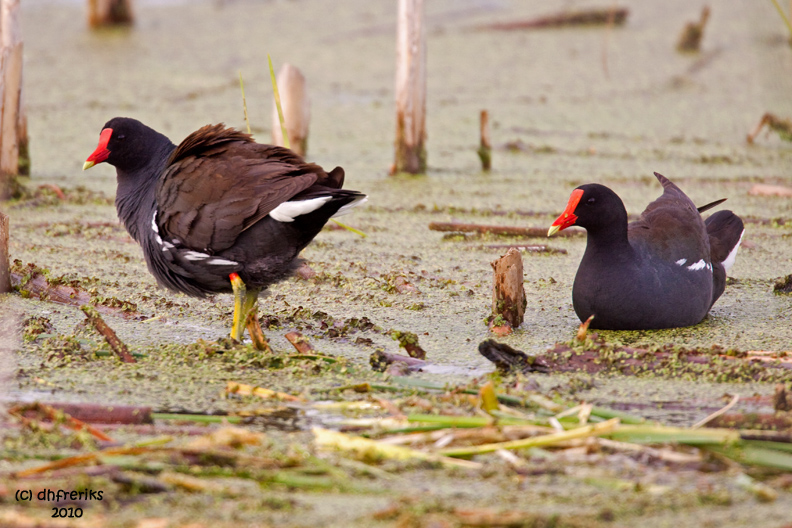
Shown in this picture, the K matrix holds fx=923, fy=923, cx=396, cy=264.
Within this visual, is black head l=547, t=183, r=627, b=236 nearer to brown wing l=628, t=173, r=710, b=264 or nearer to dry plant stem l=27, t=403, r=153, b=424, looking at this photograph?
brown wing l=628, t=173, r=710, b=264

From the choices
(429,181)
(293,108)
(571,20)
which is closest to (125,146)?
(293,108)

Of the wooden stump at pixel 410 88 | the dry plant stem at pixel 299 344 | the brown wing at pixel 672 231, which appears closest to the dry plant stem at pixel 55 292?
the dry plant stem at pixel 299 344

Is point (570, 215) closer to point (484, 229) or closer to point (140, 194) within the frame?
point (484, 229)

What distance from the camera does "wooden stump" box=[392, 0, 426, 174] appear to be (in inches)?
216

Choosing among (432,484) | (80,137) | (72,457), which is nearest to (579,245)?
(432,484)

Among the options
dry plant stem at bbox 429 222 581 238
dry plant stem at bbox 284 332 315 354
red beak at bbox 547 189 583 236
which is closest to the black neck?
dry plant stem at bbox 284 332 315 354

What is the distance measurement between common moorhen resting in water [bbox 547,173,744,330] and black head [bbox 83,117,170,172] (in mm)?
1525

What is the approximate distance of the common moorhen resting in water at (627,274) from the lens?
3229mm

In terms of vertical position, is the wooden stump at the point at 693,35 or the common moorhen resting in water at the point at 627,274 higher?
the wooden stump at the point at 693,35

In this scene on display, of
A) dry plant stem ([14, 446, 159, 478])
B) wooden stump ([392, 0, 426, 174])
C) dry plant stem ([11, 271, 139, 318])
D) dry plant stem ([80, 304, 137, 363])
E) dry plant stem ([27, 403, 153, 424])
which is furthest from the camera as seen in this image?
wooden stump ([392, 0, 426, 174])

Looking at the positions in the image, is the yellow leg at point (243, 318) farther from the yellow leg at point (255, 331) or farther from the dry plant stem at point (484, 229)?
the dry plant stem at point (484, 229)

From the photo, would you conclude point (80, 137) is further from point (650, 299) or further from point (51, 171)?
point (650, 299)

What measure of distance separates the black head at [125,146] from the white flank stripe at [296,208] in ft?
2.56

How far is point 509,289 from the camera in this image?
330 cm
